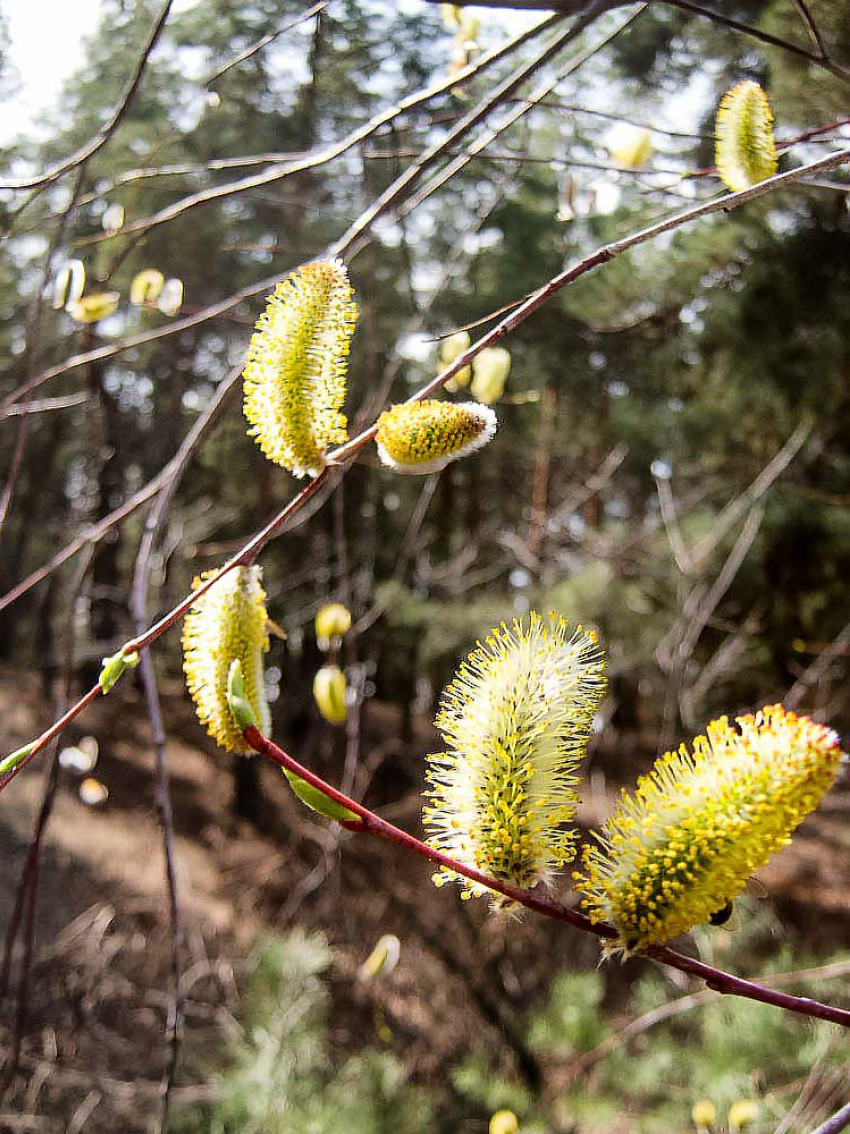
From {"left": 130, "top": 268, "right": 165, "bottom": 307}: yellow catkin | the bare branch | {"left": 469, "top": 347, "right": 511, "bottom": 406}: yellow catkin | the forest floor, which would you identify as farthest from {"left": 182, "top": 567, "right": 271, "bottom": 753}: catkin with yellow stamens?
the forest floor

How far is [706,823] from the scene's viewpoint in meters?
0.27

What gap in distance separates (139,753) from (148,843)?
60 cm

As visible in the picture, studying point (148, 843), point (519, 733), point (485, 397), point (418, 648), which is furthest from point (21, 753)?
point (148, 843)

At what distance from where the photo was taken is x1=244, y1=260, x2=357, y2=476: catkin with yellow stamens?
1.20 ft

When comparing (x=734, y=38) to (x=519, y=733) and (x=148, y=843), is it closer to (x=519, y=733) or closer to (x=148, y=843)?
(x=519, y=733)

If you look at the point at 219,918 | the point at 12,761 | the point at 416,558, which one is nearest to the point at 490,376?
the point at 12,761

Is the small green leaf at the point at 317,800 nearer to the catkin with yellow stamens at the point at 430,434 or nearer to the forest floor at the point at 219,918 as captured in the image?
the catkin with yellow stamens at the point at 430,434

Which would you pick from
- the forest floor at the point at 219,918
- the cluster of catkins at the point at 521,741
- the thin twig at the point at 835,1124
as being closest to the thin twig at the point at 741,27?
the cluster of catkins at the point at 521,741

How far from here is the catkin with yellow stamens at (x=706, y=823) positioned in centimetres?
25

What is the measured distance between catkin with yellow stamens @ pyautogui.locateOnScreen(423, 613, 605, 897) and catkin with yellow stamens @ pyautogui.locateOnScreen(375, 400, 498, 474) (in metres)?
0.07

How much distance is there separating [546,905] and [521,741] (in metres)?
0.06

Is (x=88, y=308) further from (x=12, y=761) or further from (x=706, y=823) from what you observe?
(x=706, y=823)

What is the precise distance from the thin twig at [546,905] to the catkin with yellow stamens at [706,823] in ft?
0.04

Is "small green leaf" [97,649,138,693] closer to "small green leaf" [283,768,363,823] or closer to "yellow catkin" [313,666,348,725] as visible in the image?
A: "small green leaf" [283,768,363,823]
